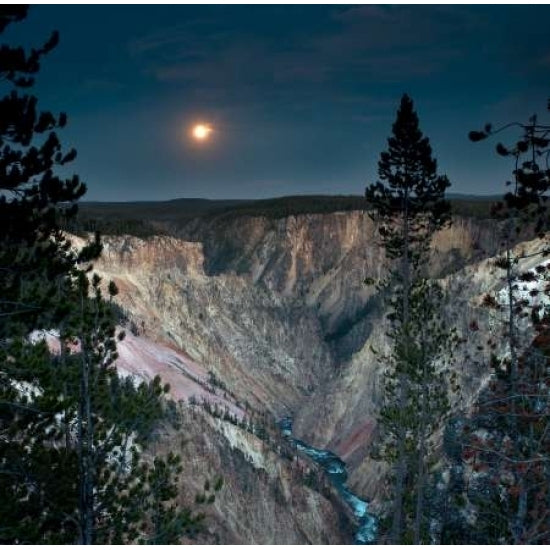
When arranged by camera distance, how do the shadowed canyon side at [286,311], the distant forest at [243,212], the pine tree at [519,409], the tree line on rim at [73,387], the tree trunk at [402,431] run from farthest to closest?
the distant forest at [243,212] < the shadowed canyon side at [286,311] < the tree trunk at [402,431] < the tree line on rim at [73,387] < the pine tree at [519,409]

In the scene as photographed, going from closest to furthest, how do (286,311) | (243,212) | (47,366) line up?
(47,366) < (286,311) < (243,212)

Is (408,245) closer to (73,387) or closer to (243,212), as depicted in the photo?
(73,387)

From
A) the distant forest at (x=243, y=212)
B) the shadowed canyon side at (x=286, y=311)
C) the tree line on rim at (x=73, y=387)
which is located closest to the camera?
the tree line on rim at (x=73, y=387)

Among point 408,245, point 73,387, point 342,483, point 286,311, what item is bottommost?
point 342,483

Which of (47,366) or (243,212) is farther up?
(243,212)

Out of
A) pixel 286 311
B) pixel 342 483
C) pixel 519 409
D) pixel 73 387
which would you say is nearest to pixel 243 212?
pixel 286 311

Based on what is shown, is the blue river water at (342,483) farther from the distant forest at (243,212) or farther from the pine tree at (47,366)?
the distant forest at (243,212)

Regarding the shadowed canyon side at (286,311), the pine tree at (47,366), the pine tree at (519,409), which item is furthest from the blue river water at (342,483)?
the pine tree at (47,366)

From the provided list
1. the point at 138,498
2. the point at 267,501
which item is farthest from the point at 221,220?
the point at 138,498
